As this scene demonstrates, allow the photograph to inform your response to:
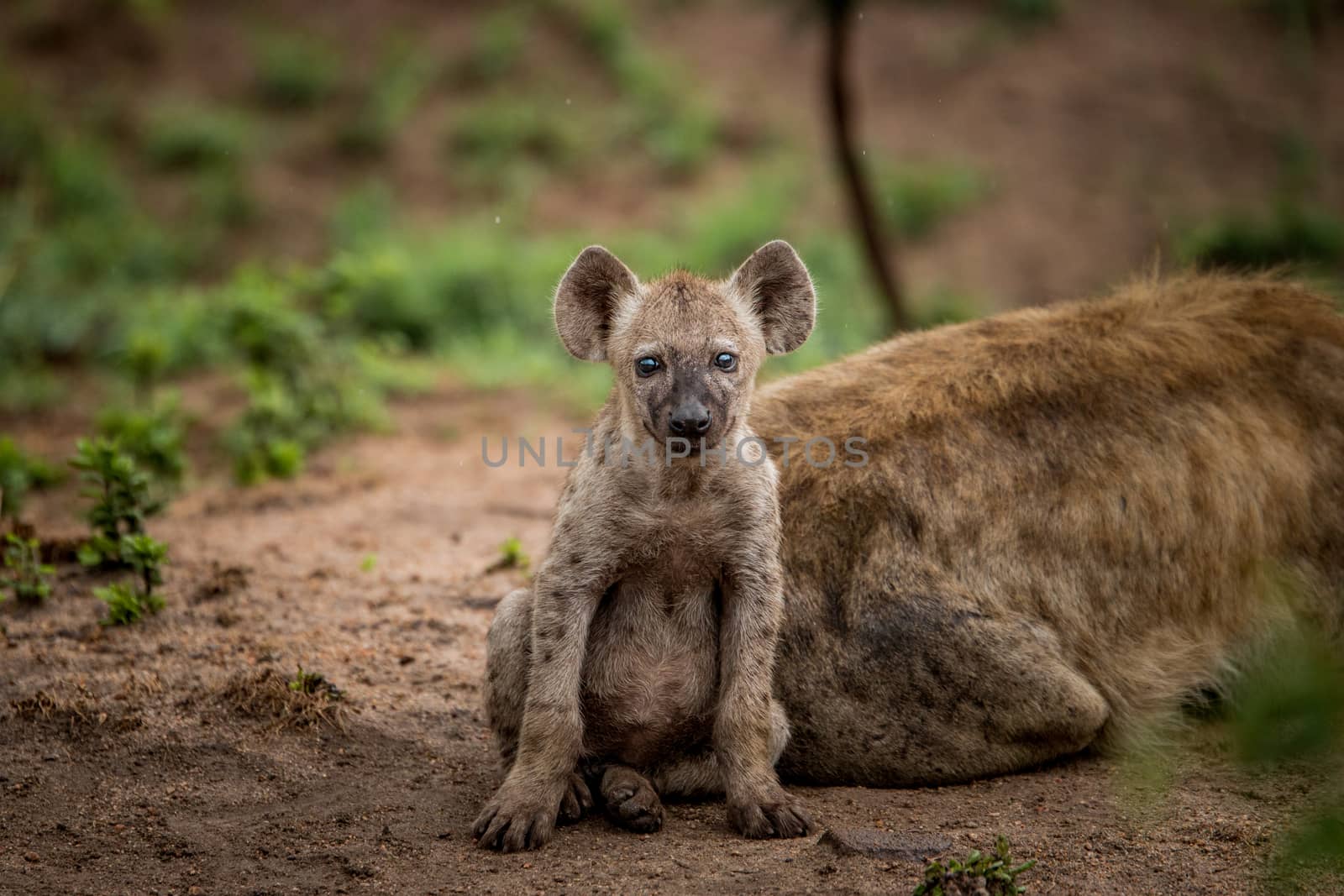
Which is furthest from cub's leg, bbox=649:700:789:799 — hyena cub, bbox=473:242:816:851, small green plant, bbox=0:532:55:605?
small green plant, bbox=0:532:55:605

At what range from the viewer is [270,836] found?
3436 mm

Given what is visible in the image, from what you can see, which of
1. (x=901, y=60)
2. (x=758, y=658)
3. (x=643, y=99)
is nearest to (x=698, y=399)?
(x=758, y=658)

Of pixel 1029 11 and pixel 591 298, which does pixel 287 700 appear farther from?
pixel 1029 11

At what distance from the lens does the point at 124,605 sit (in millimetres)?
4539

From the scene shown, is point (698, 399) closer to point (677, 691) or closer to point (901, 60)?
point (677, 691)

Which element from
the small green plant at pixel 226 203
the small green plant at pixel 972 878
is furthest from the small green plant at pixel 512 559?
the small green plant at pixel 226 203

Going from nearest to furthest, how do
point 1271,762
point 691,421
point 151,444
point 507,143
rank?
point 1271,762, point 691,421, point 151,444, point 507,143

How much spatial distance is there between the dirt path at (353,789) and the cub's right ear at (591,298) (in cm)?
121

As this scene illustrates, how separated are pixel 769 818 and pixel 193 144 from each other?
35.6 ft

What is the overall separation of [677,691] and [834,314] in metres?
6.58

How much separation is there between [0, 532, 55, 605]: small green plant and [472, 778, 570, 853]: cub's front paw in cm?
213

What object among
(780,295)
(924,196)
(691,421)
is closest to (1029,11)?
(924,196)

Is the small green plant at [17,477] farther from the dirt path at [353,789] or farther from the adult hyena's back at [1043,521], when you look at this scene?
the adult hyena's back at [1043,521]

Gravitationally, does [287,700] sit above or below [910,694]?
below
